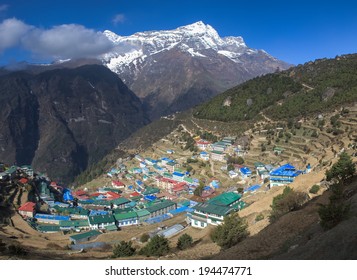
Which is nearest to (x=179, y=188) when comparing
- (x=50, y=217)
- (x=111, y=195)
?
(x=111, y=195)

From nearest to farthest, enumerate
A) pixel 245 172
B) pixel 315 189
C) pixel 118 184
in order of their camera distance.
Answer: pixel 315 189, pixel 245 172, pixel 118 184

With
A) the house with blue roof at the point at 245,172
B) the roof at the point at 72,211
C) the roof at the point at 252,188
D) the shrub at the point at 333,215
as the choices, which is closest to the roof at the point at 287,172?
the roof at the point at 252,188

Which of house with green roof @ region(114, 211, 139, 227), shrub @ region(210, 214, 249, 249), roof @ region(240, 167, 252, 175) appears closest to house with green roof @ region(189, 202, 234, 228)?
house with green roof @ region(114, 211, 139, 227)

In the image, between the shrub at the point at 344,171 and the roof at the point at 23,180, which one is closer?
the shrub at the point at 344,171

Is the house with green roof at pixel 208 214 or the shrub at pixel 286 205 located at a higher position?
the shrub at pixel 286 205

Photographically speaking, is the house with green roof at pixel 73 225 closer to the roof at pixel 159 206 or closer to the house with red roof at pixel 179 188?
the roof at pixel 159 206

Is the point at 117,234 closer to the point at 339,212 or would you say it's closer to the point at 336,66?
the point at 339,212

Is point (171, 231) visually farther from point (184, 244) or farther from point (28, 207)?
point (28, 207)
